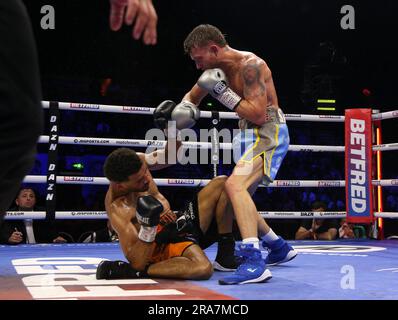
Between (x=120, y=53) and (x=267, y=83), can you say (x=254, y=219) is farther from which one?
(x=120, y=53)

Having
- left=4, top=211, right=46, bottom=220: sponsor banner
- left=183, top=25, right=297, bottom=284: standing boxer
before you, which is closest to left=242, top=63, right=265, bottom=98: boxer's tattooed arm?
left=183, top=25, right=297, bottom=284: standing boxer

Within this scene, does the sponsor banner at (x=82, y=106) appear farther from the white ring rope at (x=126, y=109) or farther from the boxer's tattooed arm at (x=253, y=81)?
the boxer's tattooed arm at (x=253, y=81)

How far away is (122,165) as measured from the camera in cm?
205

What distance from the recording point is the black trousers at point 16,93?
695 millimetres

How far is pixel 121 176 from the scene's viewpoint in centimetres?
207

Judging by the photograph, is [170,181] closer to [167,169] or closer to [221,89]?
[221,89]

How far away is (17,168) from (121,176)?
132 cm

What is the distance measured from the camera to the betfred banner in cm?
401

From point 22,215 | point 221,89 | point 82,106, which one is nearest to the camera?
point 221,89

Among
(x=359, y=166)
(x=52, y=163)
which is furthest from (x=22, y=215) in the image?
(x=359, y=166)

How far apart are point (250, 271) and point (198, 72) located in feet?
22.5

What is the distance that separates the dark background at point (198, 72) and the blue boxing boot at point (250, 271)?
465 centimetres
